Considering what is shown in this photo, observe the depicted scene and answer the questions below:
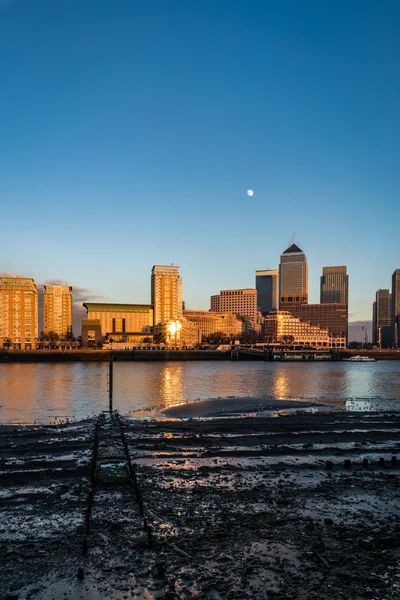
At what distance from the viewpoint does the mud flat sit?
12.9 metres

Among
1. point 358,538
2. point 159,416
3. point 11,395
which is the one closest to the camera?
point 358,538

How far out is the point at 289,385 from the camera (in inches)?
3184

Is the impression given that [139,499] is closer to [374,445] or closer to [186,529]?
[186,529]

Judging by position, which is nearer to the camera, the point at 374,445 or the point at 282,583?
the point at 282,583

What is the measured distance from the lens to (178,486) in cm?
2097

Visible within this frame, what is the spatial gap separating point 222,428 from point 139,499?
18.3 meters

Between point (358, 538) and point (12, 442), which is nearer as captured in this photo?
point (358, 538)

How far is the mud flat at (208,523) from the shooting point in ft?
42.2

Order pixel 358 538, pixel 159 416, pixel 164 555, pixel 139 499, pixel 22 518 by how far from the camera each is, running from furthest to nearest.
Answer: pixel 159 416 < pixel 139 499 < pixel 22 518 < pixel 358 538 < pixel 164 555

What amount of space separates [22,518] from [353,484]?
46.4 feet

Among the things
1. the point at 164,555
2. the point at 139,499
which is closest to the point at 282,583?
the point at 164,555

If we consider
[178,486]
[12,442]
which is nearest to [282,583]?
[178,486]

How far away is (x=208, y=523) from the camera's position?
16.8 meters

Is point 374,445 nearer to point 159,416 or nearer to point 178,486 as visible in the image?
point 178,486
